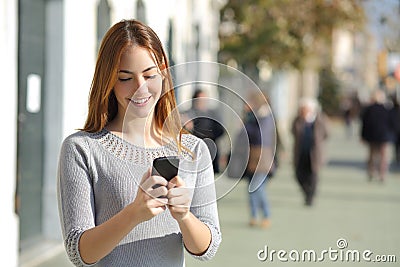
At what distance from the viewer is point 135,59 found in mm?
2557

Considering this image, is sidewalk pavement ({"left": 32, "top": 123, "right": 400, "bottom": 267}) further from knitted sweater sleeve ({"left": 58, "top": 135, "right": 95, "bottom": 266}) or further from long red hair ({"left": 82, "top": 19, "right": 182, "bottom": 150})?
knitted sweater sleeve ({"left": 58, "top": 135, "right": 95, "bottom": 266})

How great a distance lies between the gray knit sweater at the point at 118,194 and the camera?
2545 millimetres

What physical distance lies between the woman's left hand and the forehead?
363mm

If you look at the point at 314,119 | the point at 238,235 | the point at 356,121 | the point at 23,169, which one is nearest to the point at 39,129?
the point at 23,169

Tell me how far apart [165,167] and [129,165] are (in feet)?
0.85

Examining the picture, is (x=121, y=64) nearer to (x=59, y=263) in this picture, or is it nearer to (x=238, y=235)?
(x=59, y=263)

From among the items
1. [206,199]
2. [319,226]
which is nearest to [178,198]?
[206,199]

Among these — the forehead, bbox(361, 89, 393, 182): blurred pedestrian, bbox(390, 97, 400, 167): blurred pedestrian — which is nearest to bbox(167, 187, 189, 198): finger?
the forehead

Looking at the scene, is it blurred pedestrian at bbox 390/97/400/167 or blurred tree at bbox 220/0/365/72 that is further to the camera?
blurred tree at bbox 220/0/365/72

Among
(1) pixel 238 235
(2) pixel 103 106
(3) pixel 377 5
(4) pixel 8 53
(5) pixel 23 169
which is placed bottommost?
(1) pixel 238 235

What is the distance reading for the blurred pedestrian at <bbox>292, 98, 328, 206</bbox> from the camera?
14.3 m

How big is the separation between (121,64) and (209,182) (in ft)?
1.37

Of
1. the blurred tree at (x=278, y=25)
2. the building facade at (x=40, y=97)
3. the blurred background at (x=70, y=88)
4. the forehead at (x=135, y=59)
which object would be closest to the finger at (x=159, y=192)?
the forehead at (x=135, y=59)

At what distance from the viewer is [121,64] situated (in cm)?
255
